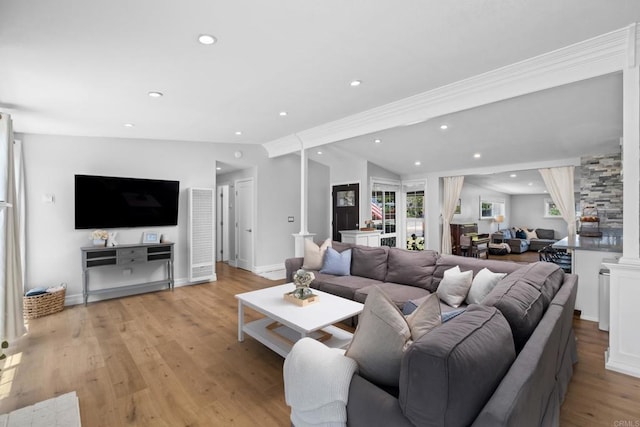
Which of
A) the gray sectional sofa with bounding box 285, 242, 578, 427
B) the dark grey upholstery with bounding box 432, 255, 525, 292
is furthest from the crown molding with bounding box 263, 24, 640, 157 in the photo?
the gray sectional sofa with bounding box 285, 242, 578, 427

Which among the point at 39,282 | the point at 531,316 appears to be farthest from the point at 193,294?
the point at 531,316

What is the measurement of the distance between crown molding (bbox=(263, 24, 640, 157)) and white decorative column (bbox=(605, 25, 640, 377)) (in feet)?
0.32

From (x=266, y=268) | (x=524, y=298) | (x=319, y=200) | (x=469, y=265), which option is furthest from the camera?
(x=319, y=200)

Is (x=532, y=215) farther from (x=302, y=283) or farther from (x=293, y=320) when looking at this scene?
(x=293, y=320)

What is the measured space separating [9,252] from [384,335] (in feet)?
12.1

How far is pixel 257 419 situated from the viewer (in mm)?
1953

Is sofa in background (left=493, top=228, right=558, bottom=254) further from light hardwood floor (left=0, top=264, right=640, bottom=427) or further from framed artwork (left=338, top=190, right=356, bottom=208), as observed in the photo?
light hardwood floor (left=0, top=264, right=640, bottom=427)

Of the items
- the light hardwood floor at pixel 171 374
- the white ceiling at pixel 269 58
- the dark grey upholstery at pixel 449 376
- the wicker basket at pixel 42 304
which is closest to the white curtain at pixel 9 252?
the light hardwood floor at pixel 171 374

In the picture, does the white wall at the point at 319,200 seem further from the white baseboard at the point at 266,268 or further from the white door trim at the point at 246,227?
the white door trim at the point at 246,227

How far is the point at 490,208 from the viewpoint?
1027 centimetres

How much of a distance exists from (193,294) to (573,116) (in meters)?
5.96

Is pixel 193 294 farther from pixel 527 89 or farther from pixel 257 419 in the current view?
pixel 527 89

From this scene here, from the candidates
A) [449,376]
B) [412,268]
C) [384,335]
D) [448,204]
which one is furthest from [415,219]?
[449,376]

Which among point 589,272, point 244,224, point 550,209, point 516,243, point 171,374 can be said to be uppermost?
point 550,209
